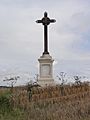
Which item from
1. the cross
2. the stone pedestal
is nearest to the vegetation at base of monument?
the stone pedestal

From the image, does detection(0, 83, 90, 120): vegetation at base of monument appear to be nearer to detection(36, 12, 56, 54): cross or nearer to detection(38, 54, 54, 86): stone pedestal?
detection(38, 54, 54, 86): stone pedestal

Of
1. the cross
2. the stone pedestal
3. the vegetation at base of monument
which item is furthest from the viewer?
the cross

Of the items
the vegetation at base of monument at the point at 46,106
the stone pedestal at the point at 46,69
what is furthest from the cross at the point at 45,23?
the vegetation at base of monument at the point at 46,106

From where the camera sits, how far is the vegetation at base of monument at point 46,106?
1053 centimetres

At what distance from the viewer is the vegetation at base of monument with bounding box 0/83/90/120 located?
10.5m

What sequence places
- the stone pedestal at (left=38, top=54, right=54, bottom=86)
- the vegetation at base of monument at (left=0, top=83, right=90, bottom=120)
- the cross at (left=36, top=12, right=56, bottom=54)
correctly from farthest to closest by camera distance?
the cross at (left=36, top=12, right=56, bottom=54)
the stone pedestal at (left=38, top=54, right=54, bottom=86)
the vegetation at base of monument at (left=0, top=83, right=90, bottom=120)

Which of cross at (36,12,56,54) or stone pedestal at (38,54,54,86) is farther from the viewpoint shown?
cross at (36,12,56,54)

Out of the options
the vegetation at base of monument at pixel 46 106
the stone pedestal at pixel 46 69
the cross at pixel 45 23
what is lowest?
the vegetation at base of monument at pixel 46 106

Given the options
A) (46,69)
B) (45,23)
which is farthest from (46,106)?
(45,23)

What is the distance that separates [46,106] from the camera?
520 inches

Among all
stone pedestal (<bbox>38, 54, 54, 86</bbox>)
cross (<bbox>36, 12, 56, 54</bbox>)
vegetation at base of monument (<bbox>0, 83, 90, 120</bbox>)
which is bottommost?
vegetation at base of monument (<bbox>0, 83, 90, 120</bbox>)

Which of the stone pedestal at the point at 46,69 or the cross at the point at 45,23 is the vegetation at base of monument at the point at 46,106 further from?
the cross at the point at 45,23

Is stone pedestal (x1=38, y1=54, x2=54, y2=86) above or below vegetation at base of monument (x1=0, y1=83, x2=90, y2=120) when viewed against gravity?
above

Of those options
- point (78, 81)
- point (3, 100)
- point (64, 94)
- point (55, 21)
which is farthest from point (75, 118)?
point (55, 21)
